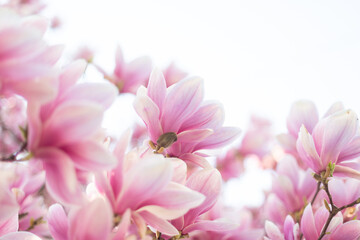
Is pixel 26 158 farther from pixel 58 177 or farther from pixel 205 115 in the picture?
pixel 205 115

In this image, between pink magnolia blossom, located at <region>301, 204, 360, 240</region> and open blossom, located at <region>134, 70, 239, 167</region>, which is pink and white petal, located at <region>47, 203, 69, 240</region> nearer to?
open blossom, located at <region>134, 70, 239, 167</region>

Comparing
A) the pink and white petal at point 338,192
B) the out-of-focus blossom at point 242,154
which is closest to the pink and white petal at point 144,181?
the pink and white petal at point 338,192

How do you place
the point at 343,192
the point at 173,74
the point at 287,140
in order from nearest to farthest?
the point at 343,192
the point at 287,140
the point at 173,74

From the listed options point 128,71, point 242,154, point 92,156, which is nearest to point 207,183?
point 92,156

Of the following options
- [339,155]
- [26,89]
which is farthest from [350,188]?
[26,89]

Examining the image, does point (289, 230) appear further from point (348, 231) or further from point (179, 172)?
point (179, 172)

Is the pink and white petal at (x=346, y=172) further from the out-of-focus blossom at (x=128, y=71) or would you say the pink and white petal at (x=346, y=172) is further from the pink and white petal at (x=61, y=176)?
the out-of-focus blossom at (x=128, y=71)
